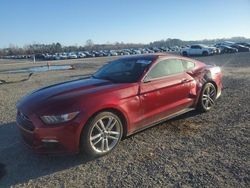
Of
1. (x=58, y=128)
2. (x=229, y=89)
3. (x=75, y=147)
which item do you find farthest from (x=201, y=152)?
(x=229, y=89)

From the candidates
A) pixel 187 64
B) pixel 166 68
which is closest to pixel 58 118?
pixel 166 68

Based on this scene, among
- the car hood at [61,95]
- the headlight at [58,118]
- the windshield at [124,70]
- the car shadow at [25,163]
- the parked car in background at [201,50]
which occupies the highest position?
the parked car in background at [201,50]

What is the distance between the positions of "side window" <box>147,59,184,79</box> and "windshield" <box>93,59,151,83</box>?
178mm

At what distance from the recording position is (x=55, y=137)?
13.6 feet

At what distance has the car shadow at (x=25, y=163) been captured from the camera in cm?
406

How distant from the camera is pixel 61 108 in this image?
14.0 ft

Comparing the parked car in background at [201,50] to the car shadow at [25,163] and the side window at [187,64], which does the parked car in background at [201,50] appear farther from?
the car shadow at [25,163]

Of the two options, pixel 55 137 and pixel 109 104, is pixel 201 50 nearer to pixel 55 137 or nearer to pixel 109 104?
pixel 109 104

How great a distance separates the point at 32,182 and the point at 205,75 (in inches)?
176

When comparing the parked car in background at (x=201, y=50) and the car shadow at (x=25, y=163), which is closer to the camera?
the car shadow at (x=25, y=163)

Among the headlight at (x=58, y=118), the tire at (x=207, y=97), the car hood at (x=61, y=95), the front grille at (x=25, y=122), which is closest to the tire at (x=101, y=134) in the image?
the headlight at (x=58, y=118)

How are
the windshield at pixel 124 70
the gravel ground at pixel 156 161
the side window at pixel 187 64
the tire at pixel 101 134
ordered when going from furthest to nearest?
1. the side window at pixel 187 64
2. the windshield at pixel 124 70
3. the tire at pixel 101 134
4. the gravel ground at pixel 156 161

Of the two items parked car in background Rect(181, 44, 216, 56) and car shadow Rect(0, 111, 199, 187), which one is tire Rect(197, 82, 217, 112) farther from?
parked car in background Rect(181, 44, 216, 56)

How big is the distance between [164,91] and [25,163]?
8.94 ft
